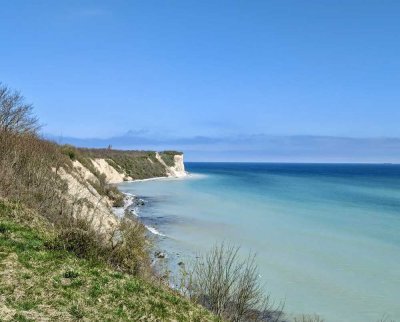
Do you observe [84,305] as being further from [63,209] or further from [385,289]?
[385,289]

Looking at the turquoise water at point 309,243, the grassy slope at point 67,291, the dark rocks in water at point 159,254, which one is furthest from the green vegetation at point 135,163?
the grassy slope at point 67,291

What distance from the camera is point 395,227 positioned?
1471 inches

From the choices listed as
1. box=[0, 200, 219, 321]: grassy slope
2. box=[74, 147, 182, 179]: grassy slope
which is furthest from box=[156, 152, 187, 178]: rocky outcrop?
box=[0, 200, 219, 321]: grassy slope

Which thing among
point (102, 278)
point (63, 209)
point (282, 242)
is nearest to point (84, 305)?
point (102, 278)

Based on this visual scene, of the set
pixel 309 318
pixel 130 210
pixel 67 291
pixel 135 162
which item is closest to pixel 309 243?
pixel 309 318

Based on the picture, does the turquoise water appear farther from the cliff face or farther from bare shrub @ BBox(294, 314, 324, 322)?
the cliff face

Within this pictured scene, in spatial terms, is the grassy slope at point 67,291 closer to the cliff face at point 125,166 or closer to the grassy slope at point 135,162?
the cliff face at point 125,166

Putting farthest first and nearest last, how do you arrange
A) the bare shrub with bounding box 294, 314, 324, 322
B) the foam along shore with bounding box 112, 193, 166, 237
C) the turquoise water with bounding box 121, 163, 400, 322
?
the foam along shore with bounding box 112, 193, 166, 237, the turquoise water with bounding box 121, 163, 400, 322, the bare shrub with bounding box 294, 314, 324, 322

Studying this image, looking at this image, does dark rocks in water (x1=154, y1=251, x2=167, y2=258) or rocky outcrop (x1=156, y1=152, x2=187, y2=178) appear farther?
rocky outcrop (x1=156, y1=152, x2=187, y2=178)

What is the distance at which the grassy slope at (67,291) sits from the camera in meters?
8.14

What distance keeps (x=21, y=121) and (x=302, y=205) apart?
34386 millimetres

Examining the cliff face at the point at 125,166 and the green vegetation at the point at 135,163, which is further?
the green vegetation at the point at 135,163

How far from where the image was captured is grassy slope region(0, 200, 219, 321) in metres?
8.14

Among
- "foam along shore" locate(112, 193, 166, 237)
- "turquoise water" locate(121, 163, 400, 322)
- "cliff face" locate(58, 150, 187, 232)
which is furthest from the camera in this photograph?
"cliff face" locate(58, 150, 187, 232)
